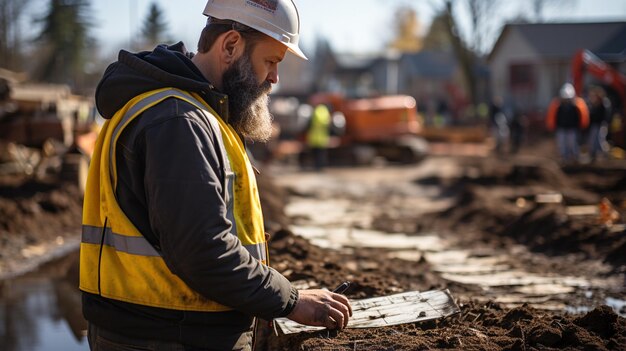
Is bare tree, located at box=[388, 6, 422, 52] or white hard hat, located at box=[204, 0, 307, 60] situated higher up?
white hard hat, located at box=[204, 0, 307, 60]

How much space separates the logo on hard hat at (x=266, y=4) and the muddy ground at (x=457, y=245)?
1543 millimetres

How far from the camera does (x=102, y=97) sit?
111 inches

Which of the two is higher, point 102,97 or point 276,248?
point 102,97

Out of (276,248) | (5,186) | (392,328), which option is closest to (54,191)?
(5,186)

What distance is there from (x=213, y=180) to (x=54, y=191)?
1153 centimetres

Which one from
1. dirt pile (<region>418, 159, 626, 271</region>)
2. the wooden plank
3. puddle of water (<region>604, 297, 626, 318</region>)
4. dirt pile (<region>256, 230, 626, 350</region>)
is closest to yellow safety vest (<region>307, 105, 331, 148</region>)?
dirt pile (<region>418, 159, 626, 271</region>)

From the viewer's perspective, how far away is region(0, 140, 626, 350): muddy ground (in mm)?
3729

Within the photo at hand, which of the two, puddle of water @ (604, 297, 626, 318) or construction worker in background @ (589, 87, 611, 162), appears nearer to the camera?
puddle of water @ (604, 297, 626, 318)

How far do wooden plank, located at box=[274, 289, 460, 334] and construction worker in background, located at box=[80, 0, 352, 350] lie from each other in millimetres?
1038

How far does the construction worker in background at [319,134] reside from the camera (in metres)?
→ 22.1

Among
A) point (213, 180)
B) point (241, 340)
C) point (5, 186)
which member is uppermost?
point (213, 180)

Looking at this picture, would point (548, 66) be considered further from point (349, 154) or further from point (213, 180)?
point (213, 180)

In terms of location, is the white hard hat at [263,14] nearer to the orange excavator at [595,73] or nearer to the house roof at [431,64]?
the orange excavator at [595,73]

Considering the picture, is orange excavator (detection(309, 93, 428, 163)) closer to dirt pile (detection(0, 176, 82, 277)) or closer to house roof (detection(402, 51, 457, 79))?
dirt pile (detection(0, 176, 82, 277))
